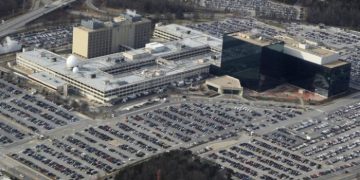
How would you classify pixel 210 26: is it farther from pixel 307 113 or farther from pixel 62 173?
pixel 62 173

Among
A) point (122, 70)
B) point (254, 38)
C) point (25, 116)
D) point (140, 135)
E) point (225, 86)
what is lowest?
point (140, 135)

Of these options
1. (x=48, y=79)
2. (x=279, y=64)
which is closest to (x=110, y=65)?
(x=48, y=79)

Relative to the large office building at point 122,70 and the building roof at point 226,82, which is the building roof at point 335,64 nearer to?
the building roof at point 226,82

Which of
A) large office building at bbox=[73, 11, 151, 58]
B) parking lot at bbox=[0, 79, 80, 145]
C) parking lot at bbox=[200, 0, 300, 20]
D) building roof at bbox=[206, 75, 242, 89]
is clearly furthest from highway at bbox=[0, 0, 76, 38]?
building roof at bbox=[206, 75, 242, 89]

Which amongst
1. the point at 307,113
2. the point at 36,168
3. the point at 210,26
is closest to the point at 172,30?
the point at 210,26

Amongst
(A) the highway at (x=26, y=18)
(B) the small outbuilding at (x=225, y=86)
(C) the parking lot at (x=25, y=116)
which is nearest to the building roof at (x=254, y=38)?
(B) the small outbuilding at (x=225, y=86)

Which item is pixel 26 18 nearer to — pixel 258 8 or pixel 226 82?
pixel 226 82
